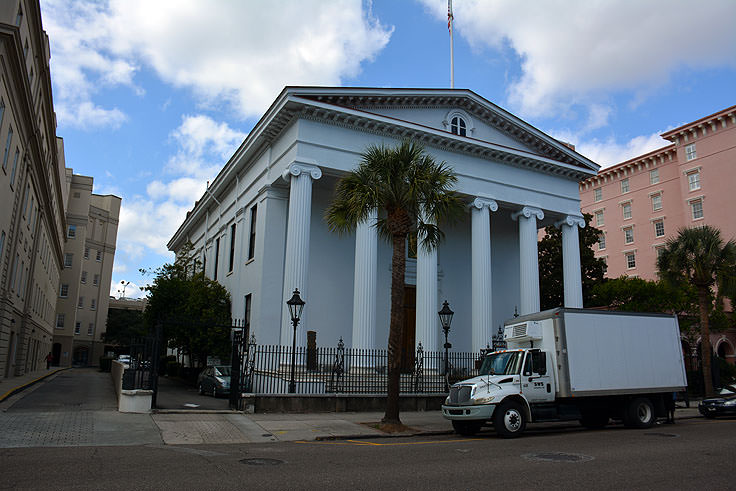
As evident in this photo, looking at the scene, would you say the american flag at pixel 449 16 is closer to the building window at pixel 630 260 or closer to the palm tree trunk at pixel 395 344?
the palm tree trunk at pixel 395 344

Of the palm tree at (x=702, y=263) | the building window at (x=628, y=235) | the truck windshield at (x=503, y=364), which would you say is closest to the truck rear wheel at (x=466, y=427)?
the truck windshield at (x=503, y=364)

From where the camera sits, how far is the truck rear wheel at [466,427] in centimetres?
1426

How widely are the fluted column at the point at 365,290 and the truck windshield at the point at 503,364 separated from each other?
725cm

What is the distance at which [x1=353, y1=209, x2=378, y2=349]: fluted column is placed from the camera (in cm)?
2198

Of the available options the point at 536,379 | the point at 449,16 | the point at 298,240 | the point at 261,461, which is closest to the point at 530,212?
the point at 449,16

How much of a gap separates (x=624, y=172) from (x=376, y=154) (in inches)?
2070

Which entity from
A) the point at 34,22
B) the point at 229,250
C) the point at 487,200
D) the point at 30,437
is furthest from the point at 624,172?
the point at 30,437

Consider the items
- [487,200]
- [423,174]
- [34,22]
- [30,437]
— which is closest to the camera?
[30,437]

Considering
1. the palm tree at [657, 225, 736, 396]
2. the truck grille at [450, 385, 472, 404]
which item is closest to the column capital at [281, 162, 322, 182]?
the truck grille at [450, 385, 472, 404]

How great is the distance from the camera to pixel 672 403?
16266 millimetres

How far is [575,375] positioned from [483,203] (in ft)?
44.4

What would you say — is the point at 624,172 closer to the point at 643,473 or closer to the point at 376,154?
the point at 376,154

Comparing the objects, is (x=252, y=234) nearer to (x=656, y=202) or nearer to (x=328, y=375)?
(x=328, y=375)

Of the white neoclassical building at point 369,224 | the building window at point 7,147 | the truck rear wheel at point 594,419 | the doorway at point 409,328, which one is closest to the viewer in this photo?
the truck rear wheel at point 594,419
